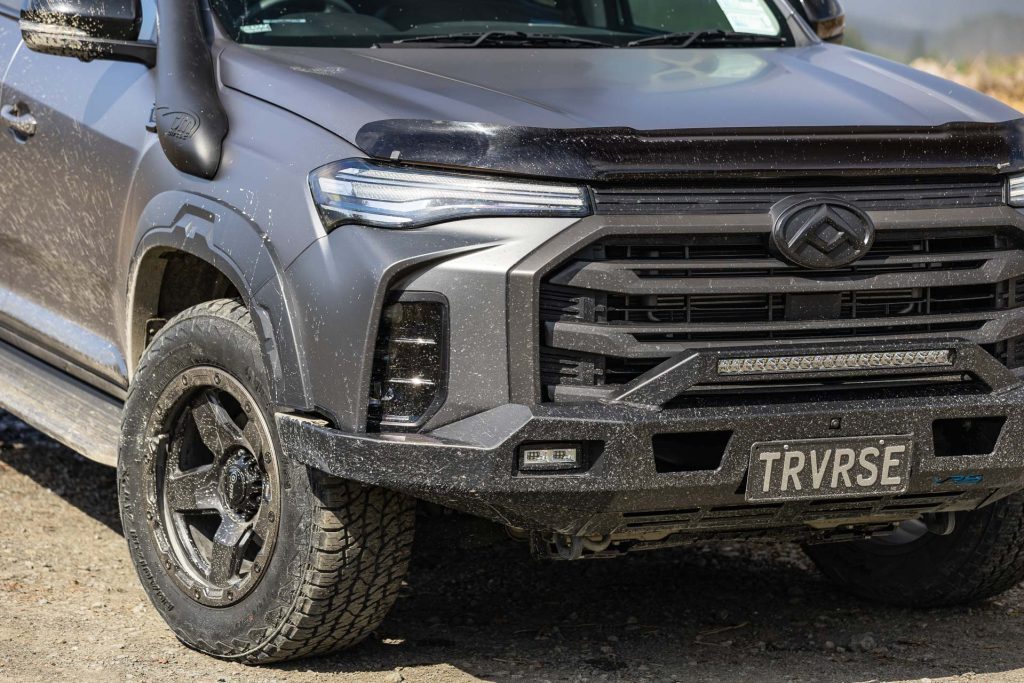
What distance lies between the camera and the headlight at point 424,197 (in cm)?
315

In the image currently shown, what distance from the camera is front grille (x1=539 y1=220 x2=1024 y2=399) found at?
10.3ft

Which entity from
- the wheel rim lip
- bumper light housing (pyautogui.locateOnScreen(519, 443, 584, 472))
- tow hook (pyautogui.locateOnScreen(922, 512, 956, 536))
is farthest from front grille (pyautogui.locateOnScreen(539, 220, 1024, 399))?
the wheel rim lip

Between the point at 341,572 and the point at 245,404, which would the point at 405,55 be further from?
the point at 341,572

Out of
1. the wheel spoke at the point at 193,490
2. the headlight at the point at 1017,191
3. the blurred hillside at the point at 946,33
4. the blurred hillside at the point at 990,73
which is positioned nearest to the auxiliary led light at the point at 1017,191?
the headlight at the point at 1017,191

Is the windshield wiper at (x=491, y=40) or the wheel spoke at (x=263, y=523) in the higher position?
the windshield wiper at (x=491, y=40)

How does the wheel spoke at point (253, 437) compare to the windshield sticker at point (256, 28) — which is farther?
the windshield sticker at point (256, 28)

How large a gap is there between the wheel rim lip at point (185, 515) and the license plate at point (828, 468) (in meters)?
1.07

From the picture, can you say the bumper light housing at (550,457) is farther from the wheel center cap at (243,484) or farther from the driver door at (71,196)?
the driver door at (71,196)

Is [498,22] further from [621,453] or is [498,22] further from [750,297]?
[621,453]

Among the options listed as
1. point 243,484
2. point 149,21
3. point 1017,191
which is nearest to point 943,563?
point 1017,191

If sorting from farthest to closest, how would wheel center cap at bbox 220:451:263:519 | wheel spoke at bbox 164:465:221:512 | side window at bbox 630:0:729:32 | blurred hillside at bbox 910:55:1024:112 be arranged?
blurred hillside at bbox 910:55:1024:112 < side window at bbox 630:0:729:32 < wheel spoke at bbox 164:465:221:512 < wheel center cap at bbox 220:451:263:519

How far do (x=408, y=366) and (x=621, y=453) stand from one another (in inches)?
18.3

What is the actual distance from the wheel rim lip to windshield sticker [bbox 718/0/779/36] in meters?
1.91

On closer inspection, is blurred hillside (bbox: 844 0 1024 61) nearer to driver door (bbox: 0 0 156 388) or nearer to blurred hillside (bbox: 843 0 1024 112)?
blurred hillside (bbox: 843 0 1024 112)
